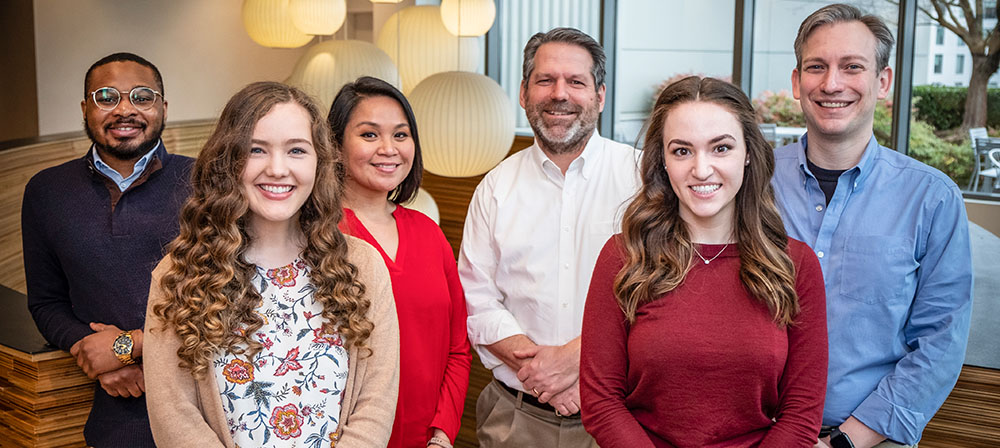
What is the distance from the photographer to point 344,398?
6.57ft

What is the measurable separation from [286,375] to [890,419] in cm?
145

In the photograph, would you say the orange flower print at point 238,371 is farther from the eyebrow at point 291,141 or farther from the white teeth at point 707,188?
the white teeth at point 707,188

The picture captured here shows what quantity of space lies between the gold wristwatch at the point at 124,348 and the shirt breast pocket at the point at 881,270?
196cm

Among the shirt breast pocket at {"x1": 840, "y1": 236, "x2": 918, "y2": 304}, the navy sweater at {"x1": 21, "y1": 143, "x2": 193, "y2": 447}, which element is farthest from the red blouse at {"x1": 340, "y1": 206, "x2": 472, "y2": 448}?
the shirt breast pocket at {"x1": 840, "y1": 236, "x2": 918, "y2": 304}

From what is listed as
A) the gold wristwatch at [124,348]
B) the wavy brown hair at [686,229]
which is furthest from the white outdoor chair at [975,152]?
the gold wristwatch at [124,348]

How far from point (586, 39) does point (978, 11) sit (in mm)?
4625

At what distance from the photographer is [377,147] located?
8.33 feet

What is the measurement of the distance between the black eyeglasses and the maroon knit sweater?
62.4 inches

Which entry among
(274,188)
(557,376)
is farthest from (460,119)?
(274,188)

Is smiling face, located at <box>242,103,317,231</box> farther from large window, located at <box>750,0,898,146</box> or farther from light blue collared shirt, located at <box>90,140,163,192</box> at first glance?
large window, located at <box>750,0,898,146</box>

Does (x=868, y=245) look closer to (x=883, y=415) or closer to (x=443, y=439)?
(x=883, y=415)

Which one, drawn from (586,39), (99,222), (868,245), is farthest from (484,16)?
(868,245)

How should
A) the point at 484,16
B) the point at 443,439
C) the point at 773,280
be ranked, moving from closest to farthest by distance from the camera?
the point at 773,280
the point at 443,439
the point at 484,16

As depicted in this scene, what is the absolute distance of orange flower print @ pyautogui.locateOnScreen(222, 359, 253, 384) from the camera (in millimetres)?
1903
